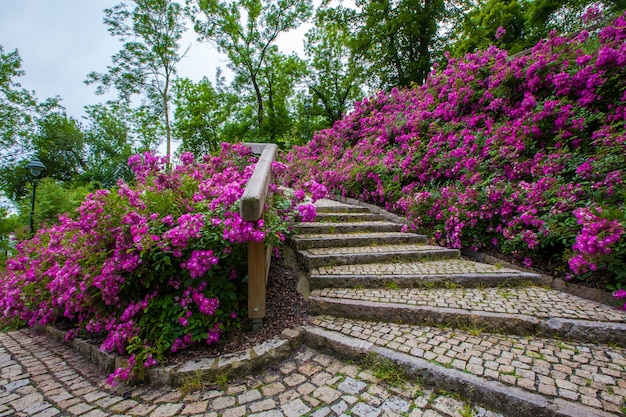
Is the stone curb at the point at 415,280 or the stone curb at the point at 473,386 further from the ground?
the stone curb at the point at 415,280

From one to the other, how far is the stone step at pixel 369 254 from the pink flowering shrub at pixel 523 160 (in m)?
0.40

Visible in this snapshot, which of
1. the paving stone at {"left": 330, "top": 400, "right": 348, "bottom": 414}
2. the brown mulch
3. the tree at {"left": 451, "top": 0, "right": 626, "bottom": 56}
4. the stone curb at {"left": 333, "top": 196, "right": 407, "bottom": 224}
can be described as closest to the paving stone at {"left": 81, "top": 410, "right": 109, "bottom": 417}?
the brown mulch

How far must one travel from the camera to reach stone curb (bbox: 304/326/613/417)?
1518mm

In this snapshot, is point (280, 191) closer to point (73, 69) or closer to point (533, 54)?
point (533, 54)

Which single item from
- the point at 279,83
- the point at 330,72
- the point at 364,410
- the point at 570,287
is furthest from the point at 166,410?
the point at 330,72

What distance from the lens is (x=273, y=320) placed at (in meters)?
2.64

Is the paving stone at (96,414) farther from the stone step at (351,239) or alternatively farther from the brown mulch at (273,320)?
the stone step at (351,239)

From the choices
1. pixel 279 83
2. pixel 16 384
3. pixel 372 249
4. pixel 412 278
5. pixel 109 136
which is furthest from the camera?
pixel 109 136

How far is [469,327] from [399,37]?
51.9 ft

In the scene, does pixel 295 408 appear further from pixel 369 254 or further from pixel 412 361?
pixel 369 254

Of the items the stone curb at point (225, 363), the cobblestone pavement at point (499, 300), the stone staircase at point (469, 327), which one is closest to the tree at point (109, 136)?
the stone curb at point (225, 363)

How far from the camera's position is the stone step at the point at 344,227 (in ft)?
13.8

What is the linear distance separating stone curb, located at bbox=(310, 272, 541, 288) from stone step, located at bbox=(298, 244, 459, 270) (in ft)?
1.09

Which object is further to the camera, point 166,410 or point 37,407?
point 37,407
